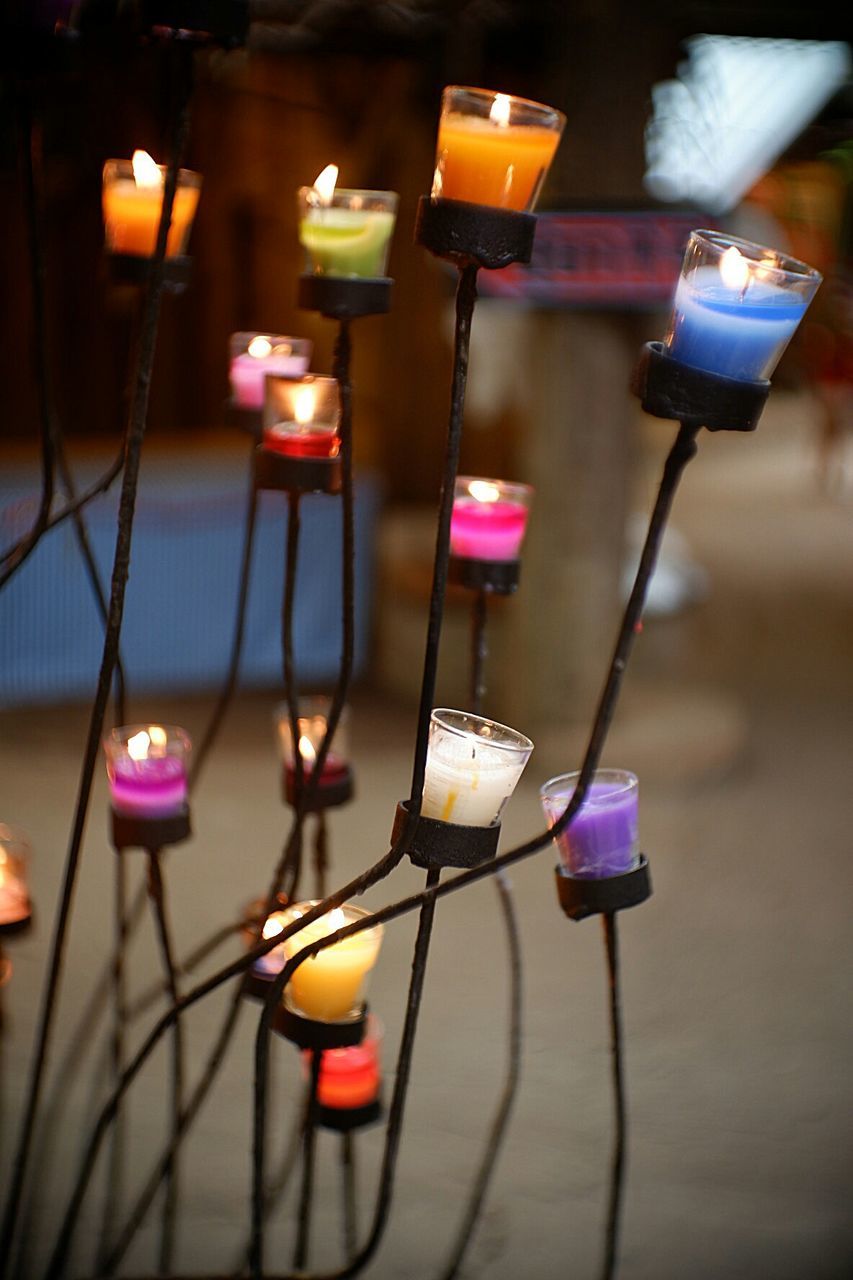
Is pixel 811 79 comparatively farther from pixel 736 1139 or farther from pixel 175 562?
pixel 736 1139

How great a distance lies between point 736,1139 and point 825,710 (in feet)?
7.34

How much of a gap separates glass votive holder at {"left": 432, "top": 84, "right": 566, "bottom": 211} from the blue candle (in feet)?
0.51

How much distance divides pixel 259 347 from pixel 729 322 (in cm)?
71

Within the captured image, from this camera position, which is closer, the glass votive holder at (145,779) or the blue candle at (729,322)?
the blue candle at (729,322)

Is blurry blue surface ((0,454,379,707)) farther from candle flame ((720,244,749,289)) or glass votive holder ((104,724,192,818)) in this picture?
candle flame ((720,244,749,289))

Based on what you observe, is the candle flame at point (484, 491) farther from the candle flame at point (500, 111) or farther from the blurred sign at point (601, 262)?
the blurred sign at point (601, 262)

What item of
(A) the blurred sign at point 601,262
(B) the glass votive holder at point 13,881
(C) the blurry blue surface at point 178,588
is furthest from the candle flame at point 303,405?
(C) the blurry blue surface at point 178,588

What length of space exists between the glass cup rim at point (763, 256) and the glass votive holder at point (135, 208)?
1.97ft

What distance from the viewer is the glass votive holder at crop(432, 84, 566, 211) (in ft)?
3.29

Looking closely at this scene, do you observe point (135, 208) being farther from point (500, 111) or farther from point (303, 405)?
point (500, 111)

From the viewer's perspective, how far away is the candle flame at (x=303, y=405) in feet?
4.33

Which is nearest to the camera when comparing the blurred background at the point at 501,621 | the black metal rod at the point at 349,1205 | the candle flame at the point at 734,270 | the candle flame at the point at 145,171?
the candle flame at the point at 734,270

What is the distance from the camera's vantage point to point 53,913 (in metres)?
2.61

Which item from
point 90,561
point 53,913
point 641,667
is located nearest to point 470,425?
point 641,667
